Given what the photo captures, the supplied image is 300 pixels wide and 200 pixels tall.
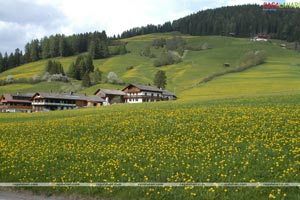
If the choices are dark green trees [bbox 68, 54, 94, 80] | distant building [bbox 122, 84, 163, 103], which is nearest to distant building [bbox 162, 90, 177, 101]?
distant building [bbox 122, 84, 163, 103]

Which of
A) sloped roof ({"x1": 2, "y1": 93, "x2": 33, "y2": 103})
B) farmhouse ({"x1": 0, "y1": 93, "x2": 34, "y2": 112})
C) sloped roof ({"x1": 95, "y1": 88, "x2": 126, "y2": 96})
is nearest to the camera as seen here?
sloped roof ({"x1": 2, "y1": 93, "x2": 33, "y2": 103})

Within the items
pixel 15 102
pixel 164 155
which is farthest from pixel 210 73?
pixel 164 155

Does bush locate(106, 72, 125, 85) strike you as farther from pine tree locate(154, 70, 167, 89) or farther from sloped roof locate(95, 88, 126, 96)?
pine tree locate(154, 70, 167, 89)

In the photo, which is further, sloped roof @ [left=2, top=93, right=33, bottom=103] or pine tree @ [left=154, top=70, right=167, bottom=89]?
pine tree @ [left=154, top=70, right=167, bottom=89]

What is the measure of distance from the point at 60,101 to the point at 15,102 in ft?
60.7

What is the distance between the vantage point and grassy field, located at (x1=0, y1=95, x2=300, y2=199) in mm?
13289

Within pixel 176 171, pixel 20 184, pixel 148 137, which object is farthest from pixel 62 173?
pixel 148 137

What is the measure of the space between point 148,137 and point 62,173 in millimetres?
7714

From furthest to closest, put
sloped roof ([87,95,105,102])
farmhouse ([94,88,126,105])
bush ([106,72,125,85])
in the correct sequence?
bush ([106,72,125,85]) < farmhouse ([94,88,126,105]) < sloped roof ([87,95,105,102])

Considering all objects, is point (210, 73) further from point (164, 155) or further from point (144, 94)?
point (164, 155)

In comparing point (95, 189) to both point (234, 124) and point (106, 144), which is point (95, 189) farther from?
point (234, 124)

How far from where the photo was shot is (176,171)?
14812 mm

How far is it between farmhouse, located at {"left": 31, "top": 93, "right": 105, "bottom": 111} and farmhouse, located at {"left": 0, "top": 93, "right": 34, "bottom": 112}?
6.77 meters

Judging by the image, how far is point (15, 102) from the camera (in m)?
130
